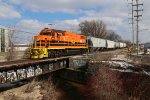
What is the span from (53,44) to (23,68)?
10.2 meters

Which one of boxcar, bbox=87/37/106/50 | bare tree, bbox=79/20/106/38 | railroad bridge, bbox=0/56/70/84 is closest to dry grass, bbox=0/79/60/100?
railroad bridge, bbox=0/56/70/84

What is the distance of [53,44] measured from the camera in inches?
1419

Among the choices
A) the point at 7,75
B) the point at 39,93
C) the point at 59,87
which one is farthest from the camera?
the point at 59,87

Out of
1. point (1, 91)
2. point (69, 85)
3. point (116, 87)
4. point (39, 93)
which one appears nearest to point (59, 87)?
point (69, 85)

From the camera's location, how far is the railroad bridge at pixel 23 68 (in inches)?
932

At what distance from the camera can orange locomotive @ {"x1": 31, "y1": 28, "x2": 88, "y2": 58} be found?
108ft

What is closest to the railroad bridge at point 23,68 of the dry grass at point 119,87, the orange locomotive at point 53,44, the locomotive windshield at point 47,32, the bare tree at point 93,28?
the orange locomotive at point 53,44

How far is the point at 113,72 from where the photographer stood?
31125mm

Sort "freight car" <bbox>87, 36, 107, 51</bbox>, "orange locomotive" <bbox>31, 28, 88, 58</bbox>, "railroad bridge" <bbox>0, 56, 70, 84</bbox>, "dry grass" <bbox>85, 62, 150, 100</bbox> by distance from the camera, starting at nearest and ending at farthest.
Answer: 1. "railroad bridge" <bbox>0, 56, 70, 84</bbox>
2. "dry grass" <bbox>85, 62, 150, 100</bbox>
3. "orange locomotive" <bbox>31, 28, 88, 58</bbox>
4. "freight car" <bbox>87, 36, 107, 51</bbox>

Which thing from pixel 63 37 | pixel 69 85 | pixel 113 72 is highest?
pixel 63 37

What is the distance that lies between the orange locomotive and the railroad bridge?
175 centimetres

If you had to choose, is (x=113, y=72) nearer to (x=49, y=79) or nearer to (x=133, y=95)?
(x=133, y=95)

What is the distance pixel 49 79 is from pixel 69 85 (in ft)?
9.06

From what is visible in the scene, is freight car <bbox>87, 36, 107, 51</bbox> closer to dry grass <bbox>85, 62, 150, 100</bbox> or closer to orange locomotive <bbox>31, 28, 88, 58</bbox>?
orange locomotive <bbox>31, 28, 88, 58</bbox>
